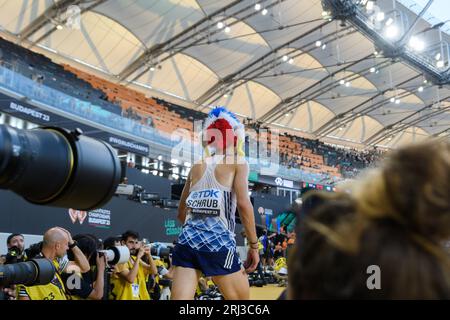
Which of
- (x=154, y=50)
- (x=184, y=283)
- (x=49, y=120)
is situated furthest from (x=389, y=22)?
(x=184, y=283)

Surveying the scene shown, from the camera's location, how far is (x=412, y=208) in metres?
0.59

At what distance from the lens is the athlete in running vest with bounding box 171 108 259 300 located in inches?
89.9

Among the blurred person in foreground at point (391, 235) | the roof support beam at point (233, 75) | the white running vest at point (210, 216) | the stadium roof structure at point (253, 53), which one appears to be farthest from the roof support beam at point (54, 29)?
the blurred person in foreground at point (391, 235)

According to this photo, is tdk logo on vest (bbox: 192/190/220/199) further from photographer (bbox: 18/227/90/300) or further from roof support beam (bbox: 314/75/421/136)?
roof support beam (bbox: 314/75/421/136)

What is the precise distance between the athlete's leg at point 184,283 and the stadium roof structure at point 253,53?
15.4m

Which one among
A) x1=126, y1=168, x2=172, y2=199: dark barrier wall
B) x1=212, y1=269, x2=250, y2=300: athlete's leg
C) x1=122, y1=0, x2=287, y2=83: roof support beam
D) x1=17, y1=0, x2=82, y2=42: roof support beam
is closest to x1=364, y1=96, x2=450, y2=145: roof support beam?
x1=122, y1=0, x2=287, y2=83: roof support beam

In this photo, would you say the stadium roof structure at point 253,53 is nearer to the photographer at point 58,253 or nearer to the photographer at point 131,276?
the photographer at point 131,276

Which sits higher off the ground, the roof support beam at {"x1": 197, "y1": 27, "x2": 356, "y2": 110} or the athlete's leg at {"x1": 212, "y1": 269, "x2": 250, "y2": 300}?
the roof support beam at {"x1": 197, "y1": 27, "x2": 356, "y2": 110}

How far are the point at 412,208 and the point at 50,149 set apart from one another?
0.76 meters

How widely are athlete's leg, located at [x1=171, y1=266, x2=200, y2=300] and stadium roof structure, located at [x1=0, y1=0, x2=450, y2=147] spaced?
607 inches

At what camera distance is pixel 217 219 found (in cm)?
238

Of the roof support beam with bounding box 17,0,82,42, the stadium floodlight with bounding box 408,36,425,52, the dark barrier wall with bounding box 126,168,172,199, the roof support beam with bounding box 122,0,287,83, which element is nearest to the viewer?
the dark barrier wall with bounding box 126,168,172,199

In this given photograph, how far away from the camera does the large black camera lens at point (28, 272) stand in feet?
5.09
